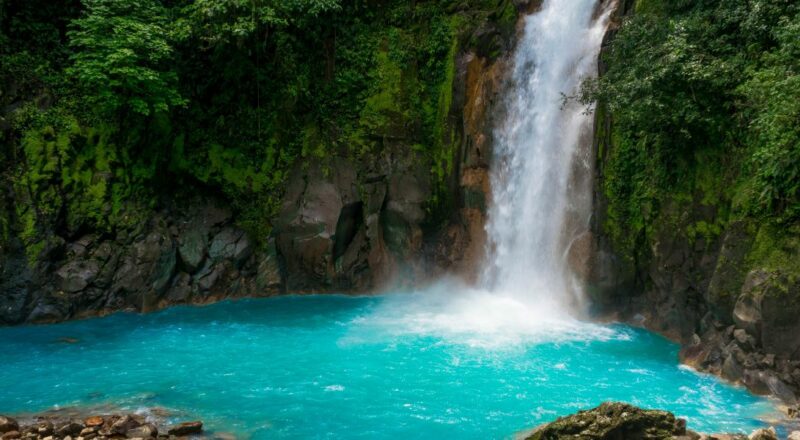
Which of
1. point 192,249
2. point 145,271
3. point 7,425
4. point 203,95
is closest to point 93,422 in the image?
point 7,425

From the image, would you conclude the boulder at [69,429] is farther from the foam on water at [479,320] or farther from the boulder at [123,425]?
the foam on water at [479,320]

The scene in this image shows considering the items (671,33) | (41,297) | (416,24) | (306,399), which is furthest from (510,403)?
(416,24)

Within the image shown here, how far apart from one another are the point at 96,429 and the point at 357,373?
4.70 meters

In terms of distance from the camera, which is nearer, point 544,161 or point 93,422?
point 93,422

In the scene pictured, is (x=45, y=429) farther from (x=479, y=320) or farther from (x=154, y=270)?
(x=479, y=320)

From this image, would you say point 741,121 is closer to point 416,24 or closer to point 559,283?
point 559,283

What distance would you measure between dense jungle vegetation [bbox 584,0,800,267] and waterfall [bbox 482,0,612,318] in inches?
56.8

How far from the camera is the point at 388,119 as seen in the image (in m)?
19.2

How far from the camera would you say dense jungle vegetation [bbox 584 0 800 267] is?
10305 millimetres

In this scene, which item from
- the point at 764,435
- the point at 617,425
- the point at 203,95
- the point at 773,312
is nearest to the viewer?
the point at 617,425

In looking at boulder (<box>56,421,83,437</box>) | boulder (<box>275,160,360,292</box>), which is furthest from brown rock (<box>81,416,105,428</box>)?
boulder (<box>275,160,360,292</box>)

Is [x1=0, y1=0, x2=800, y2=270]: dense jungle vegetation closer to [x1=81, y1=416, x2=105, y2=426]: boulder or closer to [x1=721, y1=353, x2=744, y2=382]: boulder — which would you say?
[x1=721, y1=353, x2=744, y2=382]: boulder

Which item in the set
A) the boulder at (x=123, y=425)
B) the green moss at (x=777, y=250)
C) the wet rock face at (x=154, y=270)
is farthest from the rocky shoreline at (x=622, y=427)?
the wet rock face at (x=154, y=270)

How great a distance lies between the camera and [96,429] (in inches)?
358
